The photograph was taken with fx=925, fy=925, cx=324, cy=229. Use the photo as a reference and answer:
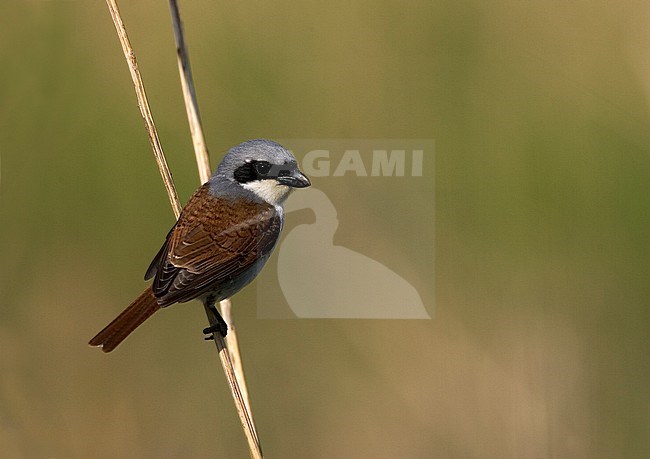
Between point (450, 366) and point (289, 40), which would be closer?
point (450, 366)

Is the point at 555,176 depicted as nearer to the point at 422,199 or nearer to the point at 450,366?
the point at 422,199

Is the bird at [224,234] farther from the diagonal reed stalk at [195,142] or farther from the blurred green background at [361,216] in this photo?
the blurred green background at [361,216]

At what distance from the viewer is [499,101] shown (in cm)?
527

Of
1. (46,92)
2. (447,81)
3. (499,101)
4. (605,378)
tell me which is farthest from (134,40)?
(605,378)

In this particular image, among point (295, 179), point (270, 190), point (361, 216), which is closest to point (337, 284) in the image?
point (361, 216)

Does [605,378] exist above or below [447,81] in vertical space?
below

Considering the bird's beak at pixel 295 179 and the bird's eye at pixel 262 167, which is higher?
the bird's eye at pixel 262 167

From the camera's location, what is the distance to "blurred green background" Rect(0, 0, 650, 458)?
14.8 ft

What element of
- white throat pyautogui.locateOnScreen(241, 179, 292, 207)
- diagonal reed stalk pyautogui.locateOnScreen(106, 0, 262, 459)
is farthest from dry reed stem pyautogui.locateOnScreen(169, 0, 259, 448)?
white throat pyautogui.locateOnScreen(241, 179, 292, 207)

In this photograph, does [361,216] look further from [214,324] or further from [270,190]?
[214,324]

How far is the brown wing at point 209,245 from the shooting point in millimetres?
3180

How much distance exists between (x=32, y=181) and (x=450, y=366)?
238 centimetres
